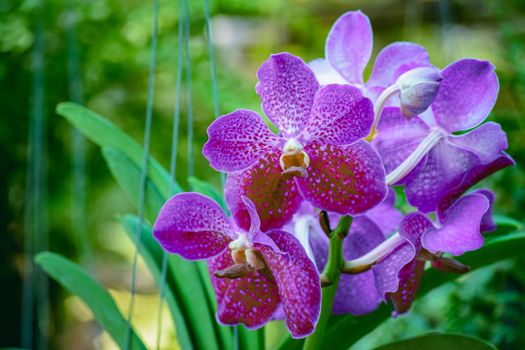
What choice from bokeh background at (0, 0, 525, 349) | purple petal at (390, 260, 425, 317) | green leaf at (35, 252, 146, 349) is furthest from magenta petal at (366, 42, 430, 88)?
bokeh background at (0, 0, 525, 349)

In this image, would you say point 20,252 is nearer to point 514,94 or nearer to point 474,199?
point 514,94

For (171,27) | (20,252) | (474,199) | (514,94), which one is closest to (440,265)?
(474,199)

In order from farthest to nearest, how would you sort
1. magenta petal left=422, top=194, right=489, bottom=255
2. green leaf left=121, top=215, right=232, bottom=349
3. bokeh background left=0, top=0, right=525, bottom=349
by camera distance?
bokeh background left=0, top=0, right=525, bottom=349, green leaf left=121, top=215, right=232, bottom=349, magenta petal left=422, top=194, right=489, bottom=255

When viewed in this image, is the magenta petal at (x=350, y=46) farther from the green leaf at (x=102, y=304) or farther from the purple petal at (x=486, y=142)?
the green leaf at (x=102, y=304)

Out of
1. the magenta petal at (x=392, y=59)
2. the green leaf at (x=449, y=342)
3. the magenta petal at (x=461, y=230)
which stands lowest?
the green leaf at (x=449, y=342)

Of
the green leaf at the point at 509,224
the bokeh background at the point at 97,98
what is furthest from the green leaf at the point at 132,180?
the bokeh background at the point at 97,98

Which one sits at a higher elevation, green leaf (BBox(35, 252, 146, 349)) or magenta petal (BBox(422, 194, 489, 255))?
magenta petal (BBox(422, 194, 489, 255))

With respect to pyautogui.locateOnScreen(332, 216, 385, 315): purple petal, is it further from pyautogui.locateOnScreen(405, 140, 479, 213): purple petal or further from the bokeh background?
the bokeh background
